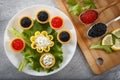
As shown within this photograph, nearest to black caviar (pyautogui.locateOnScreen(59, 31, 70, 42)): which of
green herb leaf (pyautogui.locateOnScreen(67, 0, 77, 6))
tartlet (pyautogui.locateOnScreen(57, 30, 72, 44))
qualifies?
tartlet (pyautogui.locateOnScreen(57, 30, 72, 44))

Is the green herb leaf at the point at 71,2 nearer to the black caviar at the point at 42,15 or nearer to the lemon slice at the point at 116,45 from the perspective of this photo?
the black caviar at the point at 42,15

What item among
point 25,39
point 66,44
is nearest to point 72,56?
point 66,44

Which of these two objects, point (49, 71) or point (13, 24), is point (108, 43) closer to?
point (49, 71)

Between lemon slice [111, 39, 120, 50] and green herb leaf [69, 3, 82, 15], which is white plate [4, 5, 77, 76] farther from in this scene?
lemon slice [111, 39, 120, 50]

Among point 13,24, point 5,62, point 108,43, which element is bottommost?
point 108,43

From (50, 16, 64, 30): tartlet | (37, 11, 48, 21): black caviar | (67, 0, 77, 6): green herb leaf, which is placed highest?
(37, 11, 48, 21): black caviar

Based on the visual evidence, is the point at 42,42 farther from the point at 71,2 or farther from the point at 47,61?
the point at 71,2
